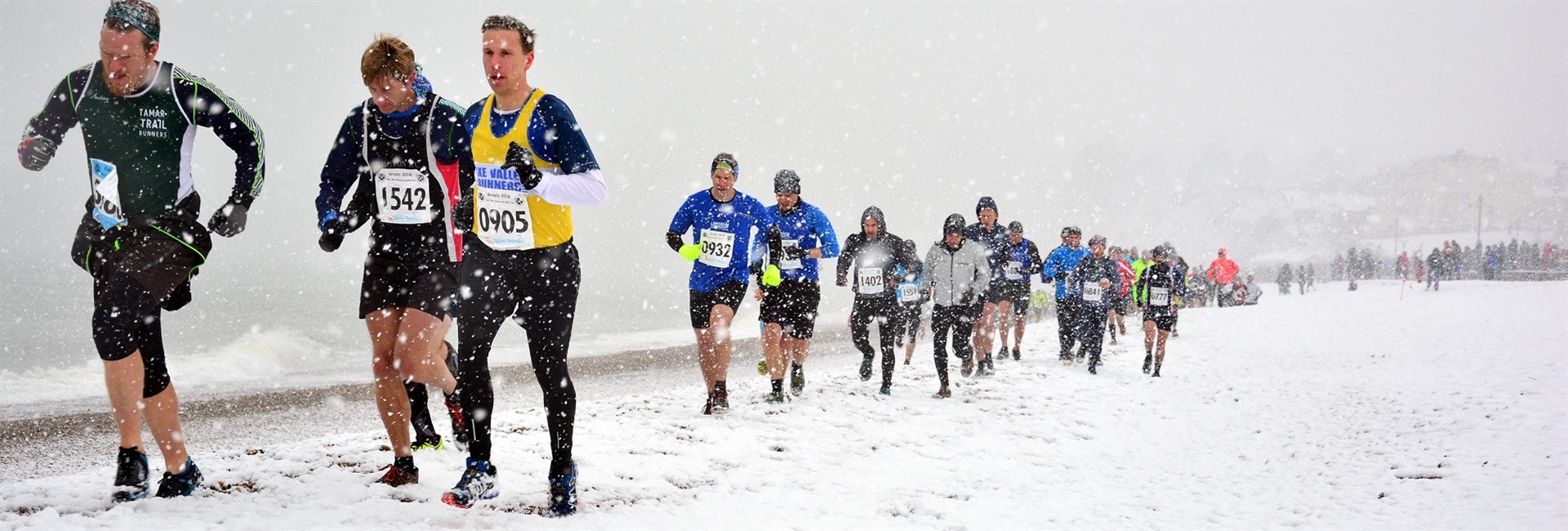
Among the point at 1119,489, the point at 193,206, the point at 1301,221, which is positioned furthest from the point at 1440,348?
the point at 1301,221

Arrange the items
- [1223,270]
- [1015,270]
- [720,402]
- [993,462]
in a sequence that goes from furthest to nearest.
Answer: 1. [1223,270]
2. [1015,270]
3. [720,402]
4. [993,462]

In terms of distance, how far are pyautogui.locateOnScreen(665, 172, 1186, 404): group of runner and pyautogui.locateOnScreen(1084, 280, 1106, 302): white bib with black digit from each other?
0.02m

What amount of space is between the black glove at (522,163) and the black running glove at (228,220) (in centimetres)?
139

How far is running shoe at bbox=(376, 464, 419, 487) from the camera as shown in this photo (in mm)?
3832

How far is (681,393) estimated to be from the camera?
26.9 ft

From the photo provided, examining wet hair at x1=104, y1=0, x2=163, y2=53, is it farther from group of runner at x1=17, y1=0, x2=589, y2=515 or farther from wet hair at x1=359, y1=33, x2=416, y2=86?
wet hair at x1=359, y1=33, x2=416, y2=86

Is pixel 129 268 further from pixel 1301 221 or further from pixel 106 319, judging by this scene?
pixel 1301 221

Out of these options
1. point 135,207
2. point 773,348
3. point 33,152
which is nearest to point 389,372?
point 135,207

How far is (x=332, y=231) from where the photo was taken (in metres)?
3.54

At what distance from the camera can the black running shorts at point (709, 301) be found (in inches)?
266

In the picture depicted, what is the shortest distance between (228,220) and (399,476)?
56.4 inches

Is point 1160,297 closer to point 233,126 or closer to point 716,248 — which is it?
point 716,248

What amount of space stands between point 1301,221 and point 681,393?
707 feet

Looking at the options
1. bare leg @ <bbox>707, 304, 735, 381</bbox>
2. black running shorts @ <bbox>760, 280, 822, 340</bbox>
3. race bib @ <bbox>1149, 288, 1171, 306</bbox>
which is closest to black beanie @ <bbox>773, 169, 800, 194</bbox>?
black running shorts @ <bbox>760, 280, 822, 340</bbox>
